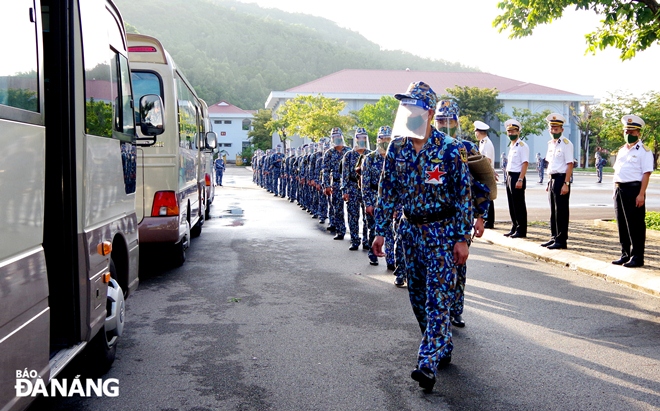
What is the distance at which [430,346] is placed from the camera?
468cm

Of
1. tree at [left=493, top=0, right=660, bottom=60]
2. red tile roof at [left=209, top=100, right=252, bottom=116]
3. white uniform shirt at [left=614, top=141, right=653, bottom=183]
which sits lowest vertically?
white uniform shirt at [left=614, top=141, right=653, bottom=183]

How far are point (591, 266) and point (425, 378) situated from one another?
18.5 ft

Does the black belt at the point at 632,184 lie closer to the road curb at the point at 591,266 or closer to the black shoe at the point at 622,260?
the black shoe at the point at 622,260

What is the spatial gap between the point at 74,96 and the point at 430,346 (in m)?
2.84

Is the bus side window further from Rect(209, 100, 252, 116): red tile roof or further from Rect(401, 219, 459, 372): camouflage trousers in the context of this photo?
Rect(209, 100, 252, 116): red tile roof

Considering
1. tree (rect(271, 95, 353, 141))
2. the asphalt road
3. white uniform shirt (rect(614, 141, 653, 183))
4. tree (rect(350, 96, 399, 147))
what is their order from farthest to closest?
tree (rect(350, 96, 399, 147))
tree (rect(271, 95, 353, 141))
white uniform shirt (rect(614, 141, 653, 183))
the asphalt road

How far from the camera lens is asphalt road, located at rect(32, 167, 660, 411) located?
448 cm

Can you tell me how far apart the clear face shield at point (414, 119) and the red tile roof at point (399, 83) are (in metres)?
67.6

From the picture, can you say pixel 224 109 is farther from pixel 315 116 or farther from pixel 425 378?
pixel 425 378

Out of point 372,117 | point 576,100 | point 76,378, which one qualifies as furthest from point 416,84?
point 576,100

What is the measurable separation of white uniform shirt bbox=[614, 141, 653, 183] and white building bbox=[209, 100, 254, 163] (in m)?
98.5

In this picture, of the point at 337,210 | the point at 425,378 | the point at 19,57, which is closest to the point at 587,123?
the point at 337,210

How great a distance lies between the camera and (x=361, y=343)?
5.80 meters

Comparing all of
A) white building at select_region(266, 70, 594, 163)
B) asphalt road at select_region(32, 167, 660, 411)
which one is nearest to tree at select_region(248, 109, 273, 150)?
white building at select_region(266, 70, 594, 163)
